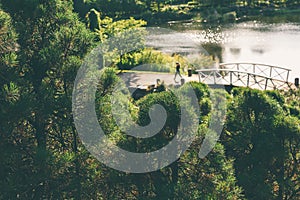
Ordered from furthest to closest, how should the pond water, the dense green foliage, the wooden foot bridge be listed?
A: the pond water < the wooden foot bridge < the dense green foliage

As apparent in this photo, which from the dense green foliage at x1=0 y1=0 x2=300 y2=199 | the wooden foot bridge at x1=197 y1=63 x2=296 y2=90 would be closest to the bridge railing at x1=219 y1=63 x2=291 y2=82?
the wooden foot bridge at x1=197 y1=63 x2=296 y2=90

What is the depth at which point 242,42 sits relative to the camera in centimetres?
3334

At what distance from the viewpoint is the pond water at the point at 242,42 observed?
29031 mm

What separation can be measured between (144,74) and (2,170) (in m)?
14.2

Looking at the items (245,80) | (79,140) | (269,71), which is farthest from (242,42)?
(79,140)

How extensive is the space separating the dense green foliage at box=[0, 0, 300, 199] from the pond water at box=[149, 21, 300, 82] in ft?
52.1

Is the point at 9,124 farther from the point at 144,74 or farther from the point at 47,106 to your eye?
the point at 144,74

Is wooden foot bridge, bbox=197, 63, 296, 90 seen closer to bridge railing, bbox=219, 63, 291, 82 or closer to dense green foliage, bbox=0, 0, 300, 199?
bridge railing, bbox=219, 63, 291, 82

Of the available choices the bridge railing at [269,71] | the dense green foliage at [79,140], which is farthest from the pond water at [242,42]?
the dense green foliage at [79,140]

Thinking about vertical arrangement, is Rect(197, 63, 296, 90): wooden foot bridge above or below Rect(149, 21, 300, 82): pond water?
above

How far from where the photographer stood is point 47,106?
8.71 meters

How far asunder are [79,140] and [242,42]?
25.5 meters

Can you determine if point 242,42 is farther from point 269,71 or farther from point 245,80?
point 245,80

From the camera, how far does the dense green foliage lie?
8531mm
